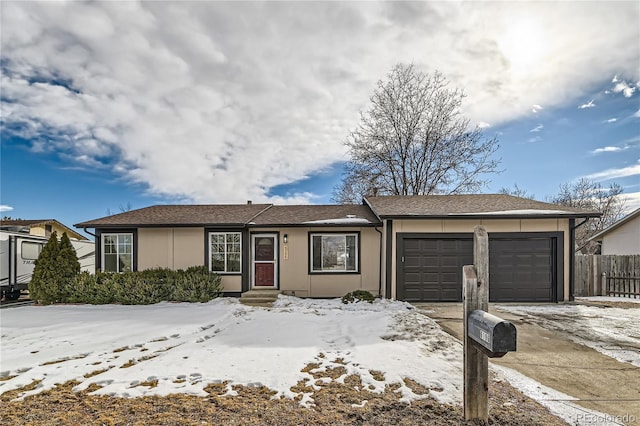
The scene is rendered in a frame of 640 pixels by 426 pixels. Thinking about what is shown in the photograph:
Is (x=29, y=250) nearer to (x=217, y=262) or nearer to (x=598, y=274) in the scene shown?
(x=217, y=262)

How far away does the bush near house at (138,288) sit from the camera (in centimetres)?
927

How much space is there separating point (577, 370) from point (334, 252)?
706cm

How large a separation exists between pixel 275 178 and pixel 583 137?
15.1m

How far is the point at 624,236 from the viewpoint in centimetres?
1505

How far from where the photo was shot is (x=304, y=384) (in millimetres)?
3607

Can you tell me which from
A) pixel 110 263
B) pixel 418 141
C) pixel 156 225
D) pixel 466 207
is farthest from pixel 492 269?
pixel 110 263

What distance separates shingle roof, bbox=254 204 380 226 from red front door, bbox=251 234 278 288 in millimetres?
665

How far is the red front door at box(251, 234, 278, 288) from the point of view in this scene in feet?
34.9

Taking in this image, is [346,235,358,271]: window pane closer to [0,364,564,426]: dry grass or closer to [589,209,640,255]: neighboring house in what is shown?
[0,364,564,426]: dry grass

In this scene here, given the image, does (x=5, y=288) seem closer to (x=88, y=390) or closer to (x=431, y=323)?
(x=88, y=390)

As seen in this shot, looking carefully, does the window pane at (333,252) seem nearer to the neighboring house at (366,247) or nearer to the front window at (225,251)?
the neighboring house at (366,247)

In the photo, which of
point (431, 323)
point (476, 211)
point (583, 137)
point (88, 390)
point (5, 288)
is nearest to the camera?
point (88, 390)

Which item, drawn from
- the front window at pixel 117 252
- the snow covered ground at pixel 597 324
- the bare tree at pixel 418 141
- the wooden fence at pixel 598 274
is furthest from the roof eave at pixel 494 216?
the front window at pixel 117 252

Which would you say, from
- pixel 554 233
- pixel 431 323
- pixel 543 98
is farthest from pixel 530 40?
pixel 431 323
